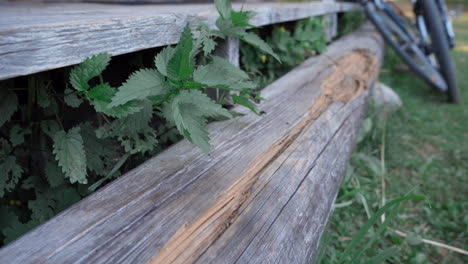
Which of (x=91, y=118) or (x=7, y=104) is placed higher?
(x=7, y=104)

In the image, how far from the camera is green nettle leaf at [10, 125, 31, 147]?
1.16 m

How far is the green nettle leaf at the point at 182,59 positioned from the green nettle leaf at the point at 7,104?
1.51ft

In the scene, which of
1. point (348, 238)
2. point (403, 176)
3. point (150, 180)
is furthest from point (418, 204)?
point (150, 180)

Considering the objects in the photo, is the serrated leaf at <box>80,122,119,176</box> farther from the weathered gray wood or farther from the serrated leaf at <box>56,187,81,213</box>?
the weathered gray wood

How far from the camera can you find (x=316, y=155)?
1.39 metres

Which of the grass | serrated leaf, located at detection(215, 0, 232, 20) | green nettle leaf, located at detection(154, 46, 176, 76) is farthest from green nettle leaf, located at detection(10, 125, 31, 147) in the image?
the grass

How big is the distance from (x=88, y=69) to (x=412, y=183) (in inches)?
82.3

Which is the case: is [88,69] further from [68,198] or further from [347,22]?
[347,22]

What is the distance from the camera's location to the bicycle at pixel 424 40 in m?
3.96

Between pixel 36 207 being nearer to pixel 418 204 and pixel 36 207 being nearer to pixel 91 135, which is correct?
pixel 91 135

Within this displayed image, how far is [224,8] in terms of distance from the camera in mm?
1409

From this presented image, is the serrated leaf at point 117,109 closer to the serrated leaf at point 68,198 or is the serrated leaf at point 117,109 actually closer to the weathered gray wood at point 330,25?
the serrated leaf at point 68,198

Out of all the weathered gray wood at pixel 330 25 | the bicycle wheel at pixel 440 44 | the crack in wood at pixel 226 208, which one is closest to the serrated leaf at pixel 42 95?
the crack in wood at pixel 226 208

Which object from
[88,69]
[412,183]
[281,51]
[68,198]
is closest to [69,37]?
[88,69]
